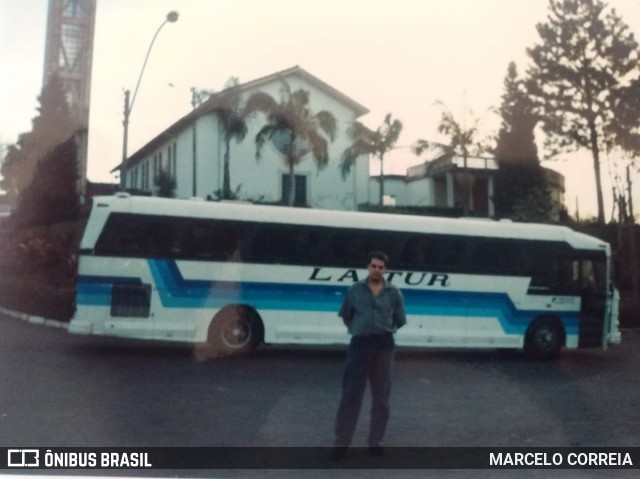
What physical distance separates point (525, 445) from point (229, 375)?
10.5ft

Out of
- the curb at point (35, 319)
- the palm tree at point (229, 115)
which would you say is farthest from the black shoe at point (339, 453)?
the curb at point (35, 319)

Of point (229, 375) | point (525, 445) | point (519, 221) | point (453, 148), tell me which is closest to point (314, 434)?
point (525, 445)

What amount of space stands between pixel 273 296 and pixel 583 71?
4.11 m

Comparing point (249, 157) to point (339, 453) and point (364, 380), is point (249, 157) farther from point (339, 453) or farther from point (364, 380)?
point (339, 453)

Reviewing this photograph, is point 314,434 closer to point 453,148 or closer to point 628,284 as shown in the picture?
point 453,148

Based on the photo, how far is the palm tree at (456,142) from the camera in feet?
23.6

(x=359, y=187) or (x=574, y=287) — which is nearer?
(x=359, y=187)

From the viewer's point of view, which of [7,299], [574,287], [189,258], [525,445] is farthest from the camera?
[574,287]

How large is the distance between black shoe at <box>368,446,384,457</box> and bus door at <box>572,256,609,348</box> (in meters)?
5.26

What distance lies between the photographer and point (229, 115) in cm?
701

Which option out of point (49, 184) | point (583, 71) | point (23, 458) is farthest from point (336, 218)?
point (23, 458)

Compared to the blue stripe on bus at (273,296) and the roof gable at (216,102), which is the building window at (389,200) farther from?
the blue stripe on bus at (273,296)

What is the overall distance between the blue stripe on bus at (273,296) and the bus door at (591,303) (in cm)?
97

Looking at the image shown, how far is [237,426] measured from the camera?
621 centimetres
